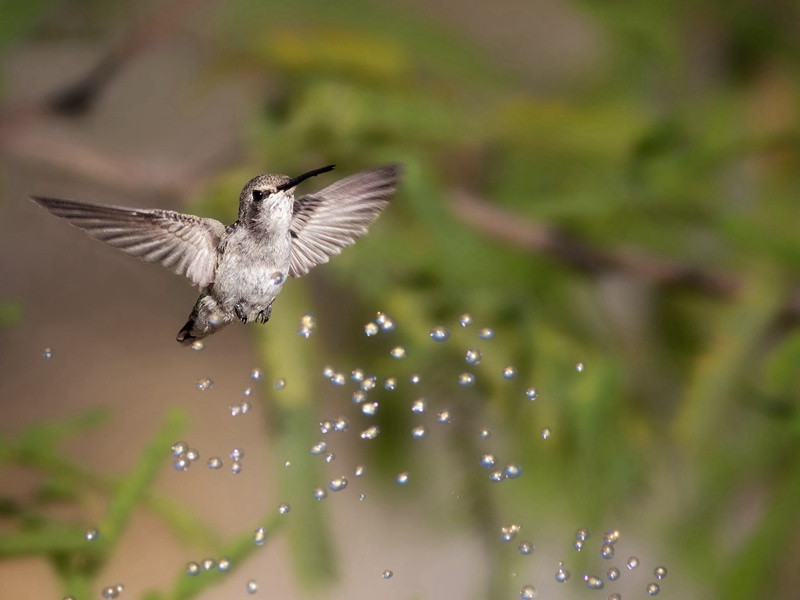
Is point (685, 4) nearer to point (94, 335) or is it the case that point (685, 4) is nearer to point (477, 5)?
point (477, 5)

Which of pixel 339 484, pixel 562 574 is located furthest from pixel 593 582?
pixel 339 484

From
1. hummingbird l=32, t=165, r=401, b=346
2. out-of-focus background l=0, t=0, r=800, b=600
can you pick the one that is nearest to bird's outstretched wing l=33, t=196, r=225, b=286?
hummingbird l=32, t=165, r=401, b=346

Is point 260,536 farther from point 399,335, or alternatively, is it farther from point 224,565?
point 399,335

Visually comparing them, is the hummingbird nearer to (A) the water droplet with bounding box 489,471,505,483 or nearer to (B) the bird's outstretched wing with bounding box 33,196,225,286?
(B) the bird's outstretched wing with bounding box 33,196,225,286

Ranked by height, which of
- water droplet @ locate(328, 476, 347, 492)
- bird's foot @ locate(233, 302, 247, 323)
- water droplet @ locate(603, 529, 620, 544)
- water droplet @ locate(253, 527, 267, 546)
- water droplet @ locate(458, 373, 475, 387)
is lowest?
water droplet @ locate(253, 527, 267, 546)

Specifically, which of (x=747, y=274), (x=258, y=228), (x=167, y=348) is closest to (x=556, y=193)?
(x=747, y=274)

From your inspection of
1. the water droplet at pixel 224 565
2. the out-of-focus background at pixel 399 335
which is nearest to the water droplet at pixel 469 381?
the out-of-focus background at pixel 399 335
